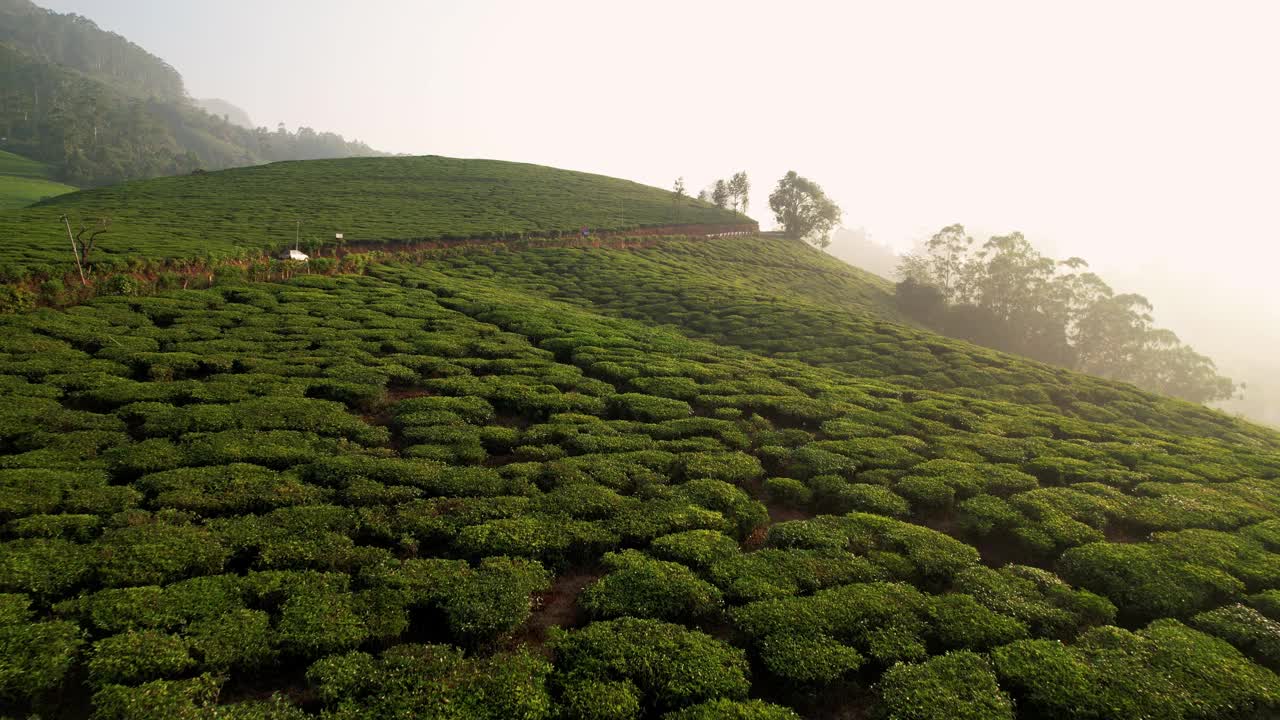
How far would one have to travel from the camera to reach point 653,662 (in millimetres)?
9727

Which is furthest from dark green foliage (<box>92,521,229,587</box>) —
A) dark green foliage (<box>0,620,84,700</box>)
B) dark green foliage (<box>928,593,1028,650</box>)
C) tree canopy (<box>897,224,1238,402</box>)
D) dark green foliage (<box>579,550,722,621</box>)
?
tree canopy (<box>897,224,1238,402</box>)

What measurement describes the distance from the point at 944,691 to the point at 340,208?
79.7m

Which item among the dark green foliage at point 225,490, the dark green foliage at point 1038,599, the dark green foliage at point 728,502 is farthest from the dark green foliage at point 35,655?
the dark green foliage at point 1038,599

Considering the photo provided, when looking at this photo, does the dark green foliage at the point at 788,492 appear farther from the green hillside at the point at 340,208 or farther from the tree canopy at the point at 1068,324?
the tree canopy at the point at 1068,324

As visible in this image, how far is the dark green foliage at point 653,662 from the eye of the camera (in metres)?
9.27

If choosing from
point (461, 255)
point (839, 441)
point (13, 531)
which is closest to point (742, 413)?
point (839, 441)

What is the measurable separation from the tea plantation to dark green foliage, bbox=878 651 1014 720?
61mm

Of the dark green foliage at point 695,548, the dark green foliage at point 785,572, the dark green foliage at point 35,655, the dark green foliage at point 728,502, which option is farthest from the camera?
the dark green foliage at point 728,502

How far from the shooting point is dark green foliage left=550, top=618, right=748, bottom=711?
927 centimetres

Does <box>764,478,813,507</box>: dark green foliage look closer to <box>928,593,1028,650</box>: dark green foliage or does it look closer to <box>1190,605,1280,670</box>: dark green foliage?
<box>928,593,1028,650</box>: dark green foliage

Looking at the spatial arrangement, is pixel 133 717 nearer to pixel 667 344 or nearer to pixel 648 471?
pixel 648 471

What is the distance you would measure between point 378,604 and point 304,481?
216 inches

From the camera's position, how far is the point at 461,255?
54406 millimetres

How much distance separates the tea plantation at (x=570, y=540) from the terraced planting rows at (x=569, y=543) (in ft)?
0.25
